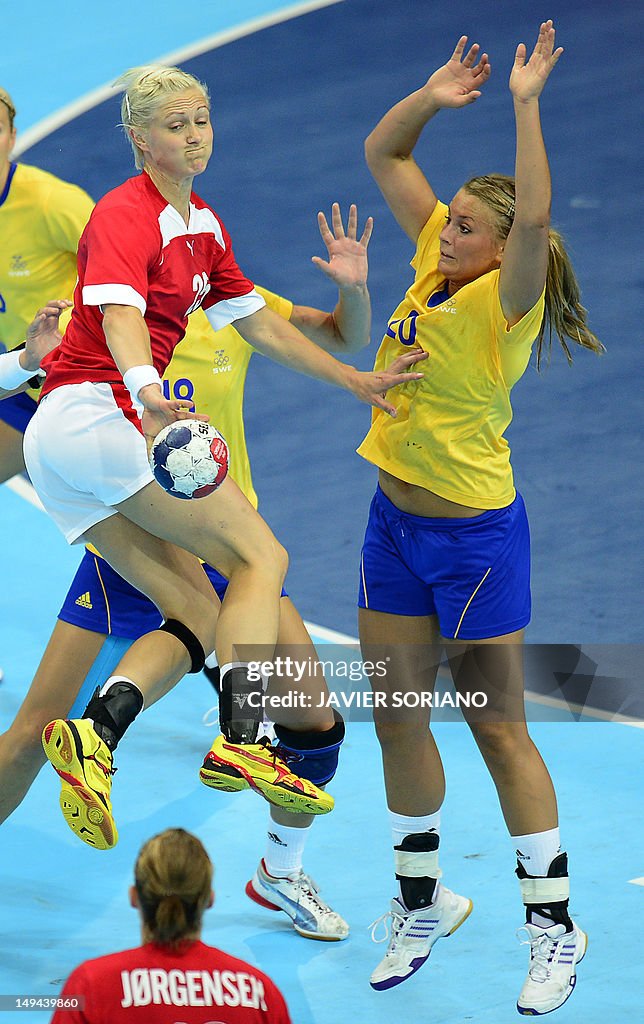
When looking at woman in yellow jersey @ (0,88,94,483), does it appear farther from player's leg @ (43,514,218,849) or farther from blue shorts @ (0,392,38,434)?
player's leg @ (43,514,218,849)

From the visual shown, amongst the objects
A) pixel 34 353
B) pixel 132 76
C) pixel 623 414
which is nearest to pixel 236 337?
pixel 34 353

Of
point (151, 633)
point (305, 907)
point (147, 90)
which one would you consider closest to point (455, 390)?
point (151, 633)

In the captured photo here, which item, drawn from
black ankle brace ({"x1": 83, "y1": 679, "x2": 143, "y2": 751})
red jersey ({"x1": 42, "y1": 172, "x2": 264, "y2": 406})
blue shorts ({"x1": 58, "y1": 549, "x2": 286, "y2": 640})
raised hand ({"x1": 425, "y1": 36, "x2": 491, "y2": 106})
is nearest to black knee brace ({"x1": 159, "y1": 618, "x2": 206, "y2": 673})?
black ankle brace ({"x1": 83, "y1": 679, "x2": 143, "y2": 751})

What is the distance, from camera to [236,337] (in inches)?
273

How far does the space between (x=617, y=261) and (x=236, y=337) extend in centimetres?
608

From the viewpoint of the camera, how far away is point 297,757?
20.5 ft

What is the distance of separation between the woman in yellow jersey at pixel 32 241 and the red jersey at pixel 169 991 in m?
4.09

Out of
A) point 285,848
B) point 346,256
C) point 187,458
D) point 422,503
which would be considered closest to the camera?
point 187,458

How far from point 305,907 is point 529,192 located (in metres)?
2.94

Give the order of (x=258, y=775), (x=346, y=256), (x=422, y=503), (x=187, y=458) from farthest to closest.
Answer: (x=346, y=256) < (x=422, y=503) < (x=258, y=775) < (x=187, y=458)

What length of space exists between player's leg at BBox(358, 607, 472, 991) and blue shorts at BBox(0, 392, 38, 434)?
2370mm

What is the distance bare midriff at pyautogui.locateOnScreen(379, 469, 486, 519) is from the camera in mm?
6039

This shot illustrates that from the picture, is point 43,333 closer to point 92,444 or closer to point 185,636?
point 92,444

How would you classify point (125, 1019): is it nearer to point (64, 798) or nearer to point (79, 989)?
point (79, 989)
